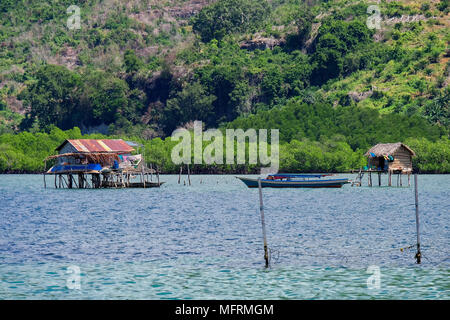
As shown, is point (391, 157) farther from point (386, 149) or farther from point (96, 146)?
point (96, 146)

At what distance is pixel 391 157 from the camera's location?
10056 centimetres

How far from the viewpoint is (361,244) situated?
45156 millimetres

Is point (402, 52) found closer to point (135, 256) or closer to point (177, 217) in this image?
point (177, 217)

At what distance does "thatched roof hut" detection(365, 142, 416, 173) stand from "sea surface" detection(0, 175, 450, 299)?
70.3 ft

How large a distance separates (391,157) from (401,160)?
2437 millimetres

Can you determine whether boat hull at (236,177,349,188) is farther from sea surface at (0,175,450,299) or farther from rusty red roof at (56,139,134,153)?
sea surface at (0,175,450,299)

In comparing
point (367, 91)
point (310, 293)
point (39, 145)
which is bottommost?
point (310, 293)

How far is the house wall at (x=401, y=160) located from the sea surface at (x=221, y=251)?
21.9 meters

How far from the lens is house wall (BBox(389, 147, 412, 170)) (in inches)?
3994

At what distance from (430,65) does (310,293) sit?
14754 centimetres
